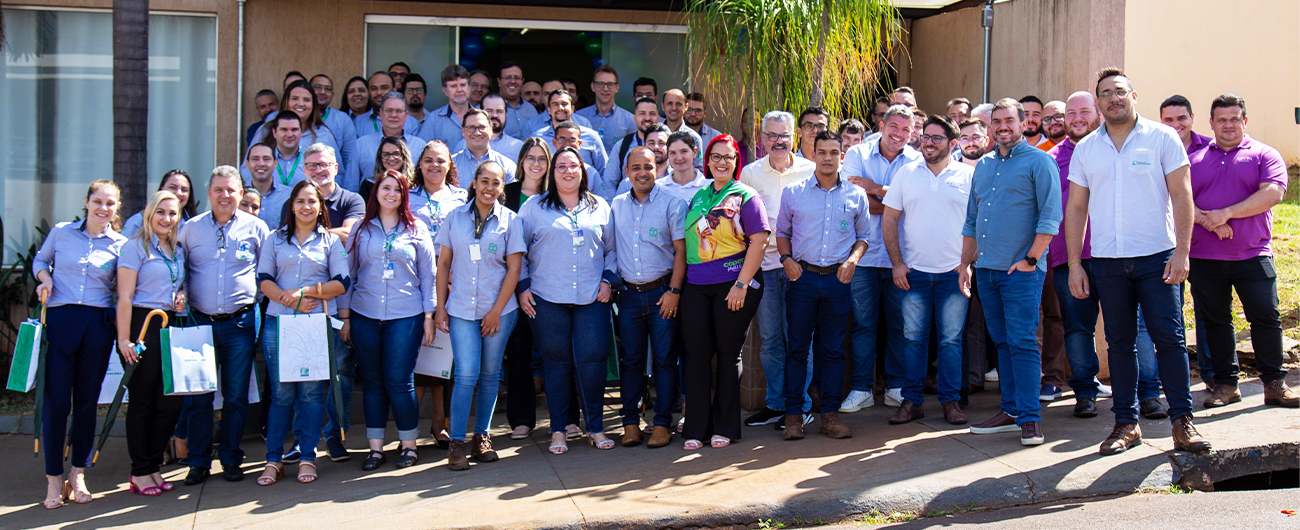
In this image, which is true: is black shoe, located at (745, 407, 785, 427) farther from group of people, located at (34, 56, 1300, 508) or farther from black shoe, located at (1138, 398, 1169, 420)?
black shoe, located at (1138, 398, 1169, 420)

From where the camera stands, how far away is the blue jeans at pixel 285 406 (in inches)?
A: 221

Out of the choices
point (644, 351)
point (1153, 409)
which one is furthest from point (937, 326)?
point (644, 351)

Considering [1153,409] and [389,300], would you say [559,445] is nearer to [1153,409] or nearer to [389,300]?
[389,300]

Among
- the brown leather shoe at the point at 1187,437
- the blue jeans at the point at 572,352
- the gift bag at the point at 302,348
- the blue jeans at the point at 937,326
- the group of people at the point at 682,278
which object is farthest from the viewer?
the blue jeans at the point at 937,326

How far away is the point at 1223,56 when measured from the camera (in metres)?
14.8

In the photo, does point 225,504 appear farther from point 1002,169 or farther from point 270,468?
point 1002,169

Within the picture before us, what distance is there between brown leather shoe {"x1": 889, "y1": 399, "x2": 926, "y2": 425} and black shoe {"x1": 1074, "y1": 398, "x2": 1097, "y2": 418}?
932 millimetres

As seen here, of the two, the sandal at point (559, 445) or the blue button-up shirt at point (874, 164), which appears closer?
the sandal at point (559, 445)

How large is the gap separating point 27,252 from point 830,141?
7.12m

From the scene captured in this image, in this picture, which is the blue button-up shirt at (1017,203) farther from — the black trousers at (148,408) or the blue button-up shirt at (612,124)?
the black trousers at (148,408)

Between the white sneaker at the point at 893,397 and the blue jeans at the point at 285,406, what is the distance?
362cm

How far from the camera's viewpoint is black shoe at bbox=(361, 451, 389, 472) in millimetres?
5828

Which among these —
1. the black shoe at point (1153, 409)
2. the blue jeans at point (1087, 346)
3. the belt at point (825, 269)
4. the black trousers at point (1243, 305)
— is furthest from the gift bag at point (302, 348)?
the black trousers at point (1243, 305)

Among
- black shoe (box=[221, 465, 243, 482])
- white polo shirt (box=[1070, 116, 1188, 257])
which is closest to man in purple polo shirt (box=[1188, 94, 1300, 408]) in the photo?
white polo shirt (box=[1070, 116, 1188, 257])
